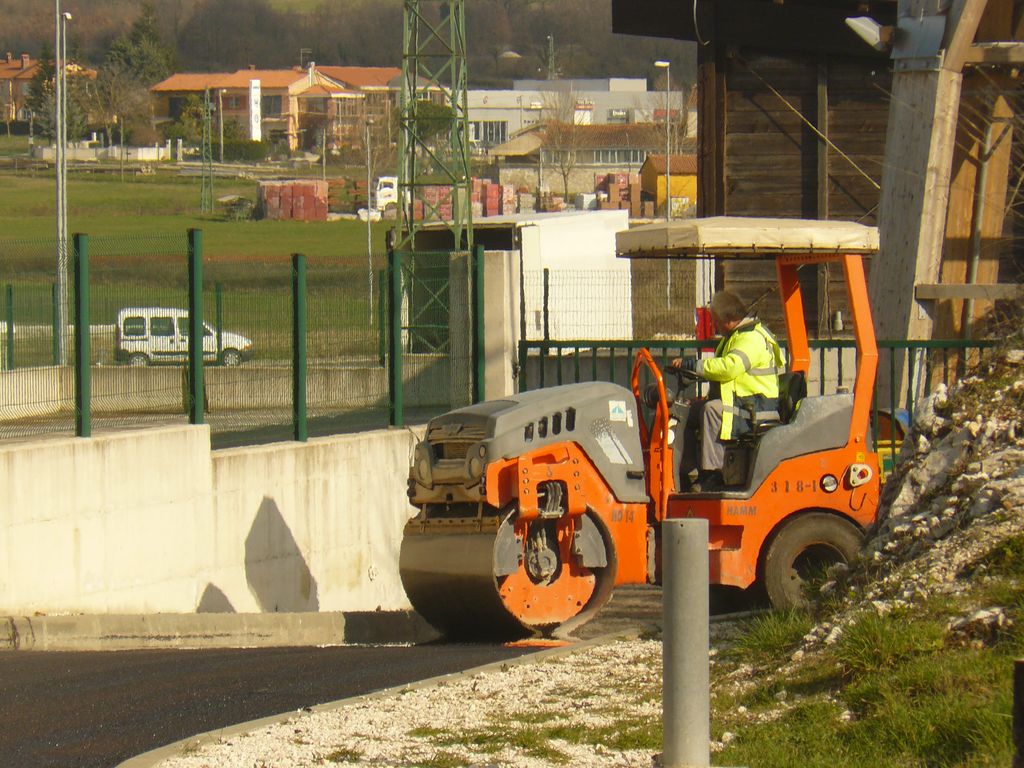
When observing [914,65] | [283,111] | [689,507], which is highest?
[283,111]

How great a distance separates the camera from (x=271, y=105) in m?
168

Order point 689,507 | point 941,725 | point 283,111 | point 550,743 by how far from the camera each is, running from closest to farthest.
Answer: point 941,725 → point 550,743 → point 689,507 → point 283,111

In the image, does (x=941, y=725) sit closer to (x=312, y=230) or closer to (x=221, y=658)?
(x=221, y=658)

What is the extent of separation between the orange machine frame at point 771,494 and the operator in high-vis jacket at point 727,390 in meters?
0.22

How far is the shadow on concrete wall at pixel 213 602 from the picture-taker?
12.7m

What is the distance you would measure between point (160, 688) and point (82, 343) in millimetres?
4217

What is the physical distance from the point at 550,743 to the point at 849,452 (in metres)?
4.80

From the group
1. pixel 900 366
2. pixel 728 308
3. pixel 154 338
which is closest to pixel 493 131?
pixel 900 366

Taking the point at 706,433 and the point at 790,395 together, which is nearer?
the point at 706,433

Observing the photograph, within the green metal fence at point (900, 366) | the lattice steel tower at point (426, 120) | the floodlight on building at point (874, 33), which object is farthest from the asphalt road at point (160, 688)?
the lattice steel tower at point (426, 120)

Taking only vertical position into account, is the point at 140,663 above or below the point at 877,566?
below

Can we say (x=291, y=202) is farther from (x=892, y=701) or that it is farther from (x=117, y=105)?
(x=892, y=701)

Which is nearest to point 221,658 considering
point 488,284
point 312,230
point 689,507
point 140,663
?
point 140,663

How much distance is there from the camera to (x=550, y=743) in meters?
6.91
